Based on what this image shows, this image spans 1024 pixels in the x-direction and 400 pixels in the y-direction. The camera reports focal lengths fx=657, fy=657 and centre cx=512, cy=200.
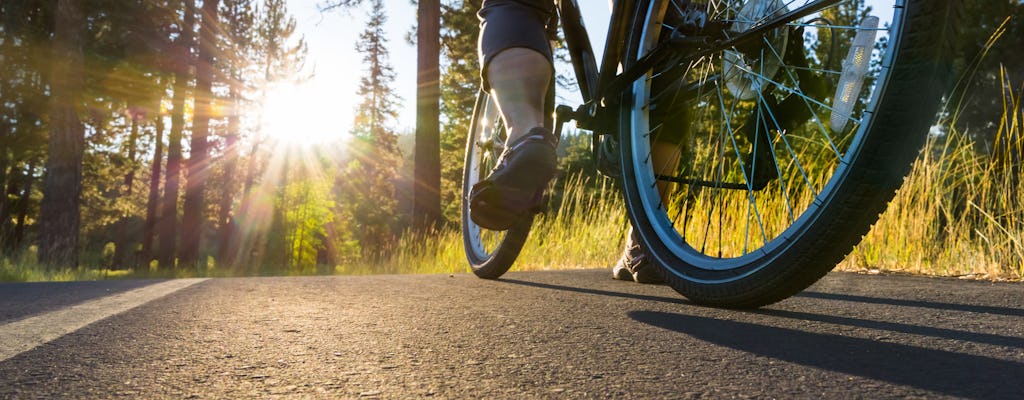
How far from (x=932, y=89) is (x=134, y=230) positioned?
178 ft

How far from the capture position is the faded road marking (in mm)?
1419

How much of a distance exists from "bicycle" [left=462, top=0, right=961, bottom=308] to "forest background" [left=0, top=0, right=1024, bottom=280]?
0.57 feet

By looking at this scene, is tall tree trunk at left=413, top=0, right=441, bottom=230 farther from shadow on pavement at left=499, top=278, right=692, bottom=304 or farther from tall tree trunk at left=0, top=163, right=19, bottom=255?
tall tree trunk at left=0, top=163, right=19, bottom=255

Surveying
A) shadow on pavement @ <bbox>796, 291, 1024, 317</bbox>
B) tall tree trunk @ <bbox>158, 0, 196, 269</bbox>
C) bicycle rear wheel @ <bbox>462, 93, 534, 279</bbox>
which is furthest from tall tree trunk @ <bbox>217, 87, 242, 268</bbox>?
shadow on pavement @ <bbox>796, 291, 1024, 317</bbox>

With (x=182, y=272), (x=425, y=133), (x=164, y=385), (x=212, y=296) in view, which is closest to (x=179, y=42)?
(x=182, y=272)

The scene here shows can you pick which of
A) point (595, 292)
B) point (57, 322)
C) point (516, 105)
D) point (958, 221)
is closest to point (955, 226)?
point (958, 221)

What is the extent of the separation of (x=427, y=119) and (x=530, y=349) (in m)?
11.9

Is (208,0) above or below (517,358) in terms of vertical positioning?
above

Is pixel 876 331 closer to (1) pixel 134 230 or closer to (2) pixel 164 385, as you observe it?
(2) pixel 164 385

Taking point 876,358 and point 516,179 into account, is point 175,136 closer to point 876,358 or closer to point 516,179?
point 516,179

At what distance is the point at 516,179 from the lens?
220 cm

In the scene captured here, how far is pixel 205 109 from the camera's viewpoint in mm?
20875

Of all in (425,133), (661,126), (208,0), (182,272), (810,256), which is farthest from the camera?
(208,0)

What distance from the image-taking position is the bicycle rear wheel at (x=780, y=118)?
129 centimetres
